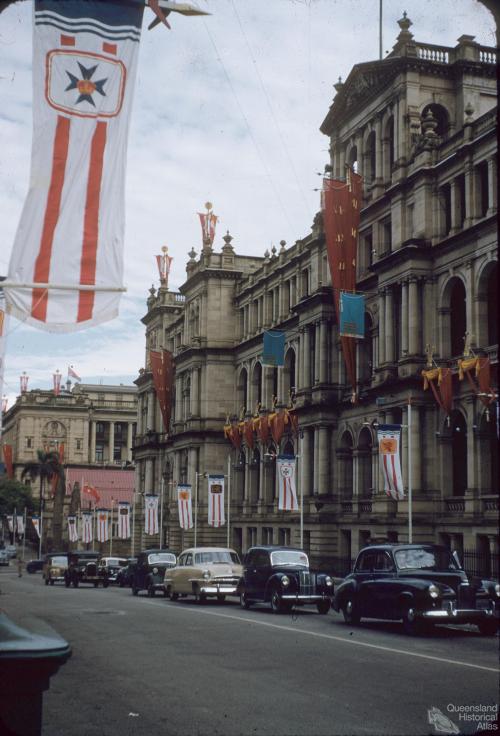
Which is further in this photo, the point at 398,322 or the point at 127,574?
the point at 398,322

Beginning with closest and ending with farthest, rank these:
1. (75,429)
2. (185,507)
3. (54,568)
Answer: (54,568) < (185,507) < (75,429)

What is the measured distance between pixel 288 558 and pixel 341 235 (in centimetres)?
1770

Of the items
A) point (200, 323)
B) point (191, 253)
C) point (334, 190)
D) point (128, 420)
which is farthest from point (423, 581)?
point (128, 420)

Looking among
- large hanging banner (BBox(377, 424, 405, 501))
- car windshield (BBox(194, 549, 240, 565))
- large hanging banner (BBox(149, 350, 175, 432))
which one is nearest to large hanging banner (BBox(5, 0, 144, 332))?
car windshield (BBox(194, 549, 240, 565))

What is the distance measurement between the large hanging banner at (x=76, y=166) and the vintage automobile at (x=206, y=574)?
25.0 metres

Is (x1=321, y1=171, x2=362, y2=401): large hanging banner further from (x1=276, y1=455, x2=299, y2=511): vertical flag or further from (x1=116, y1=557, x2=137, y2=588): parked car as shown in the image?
(x1=116, y1=557, x2=137, y2=588): parked car

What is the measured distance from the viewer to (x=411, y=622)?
64.9 ft

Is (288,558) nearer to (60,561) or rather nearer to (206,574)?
(206,574)

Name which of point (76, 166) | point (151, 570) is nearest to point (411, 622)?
point (76, 166)

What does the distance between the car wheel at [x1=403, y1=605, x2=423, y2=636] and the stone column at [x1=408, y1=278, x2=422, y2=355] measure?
22.5 meters

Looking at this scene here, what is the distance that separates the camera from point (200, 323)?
70.2 meters

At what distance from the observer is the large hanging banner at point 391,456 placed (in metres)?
36.0

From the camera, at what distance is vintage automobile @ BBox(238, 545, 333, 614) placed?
87.0 ft

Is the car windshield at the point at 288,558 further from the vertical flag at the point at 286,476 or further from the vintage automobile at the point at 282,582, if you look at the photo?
the vertical flag at the point at 286,476
